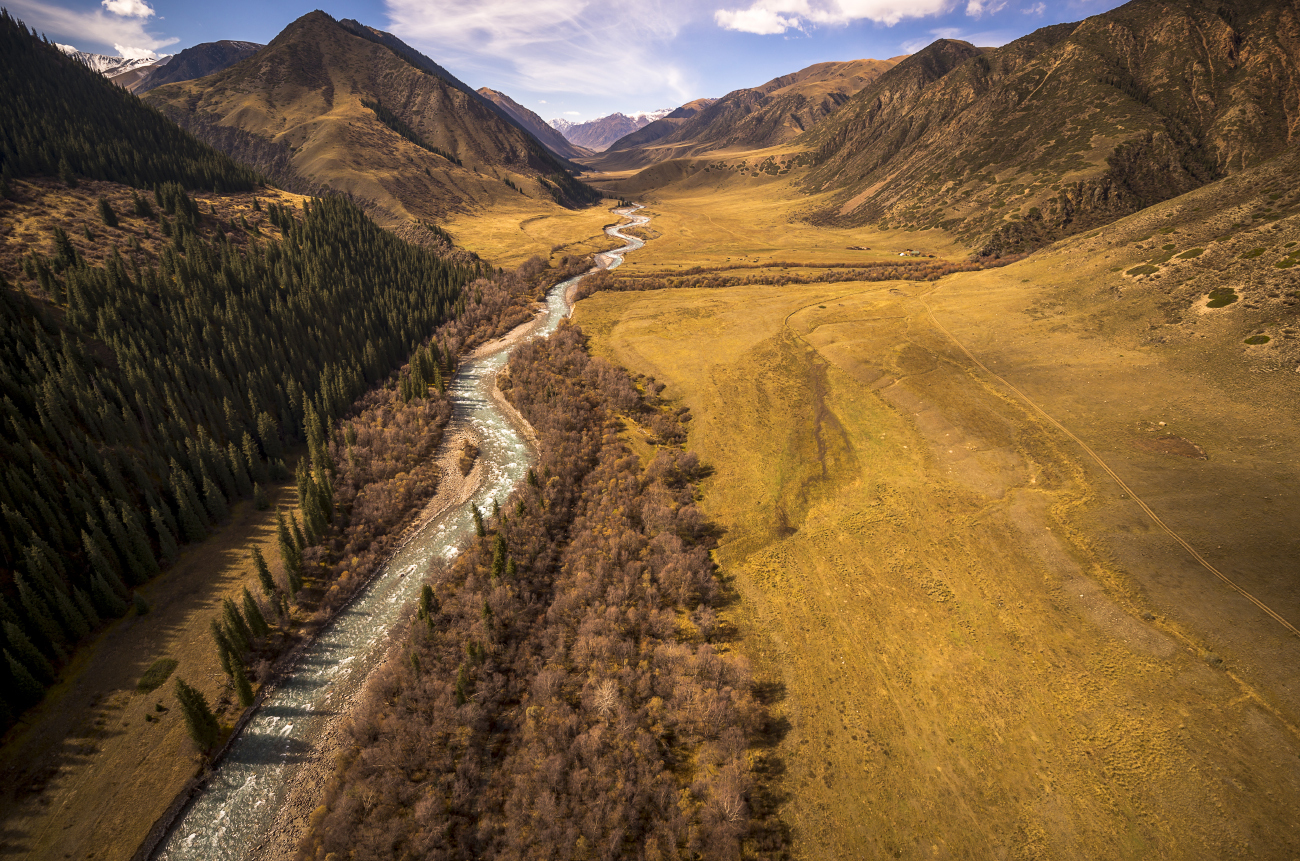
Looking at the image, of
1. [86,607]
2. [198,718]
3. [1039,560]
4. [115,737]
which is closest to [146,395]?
[86,607]

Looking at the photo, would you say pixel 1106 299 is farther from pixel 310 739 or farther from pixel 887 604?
pixel 310 739

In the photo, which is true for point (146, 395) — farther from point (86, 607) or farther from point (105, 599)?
point (86, 607)

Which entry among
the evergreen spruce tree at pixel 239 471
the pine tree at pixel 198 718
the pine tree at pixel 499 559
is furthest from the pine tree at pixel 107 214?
the pine tree at pixel 499 559

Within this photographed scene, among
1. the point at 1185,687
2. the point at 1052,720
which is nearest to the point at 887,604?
the point at 1052,720

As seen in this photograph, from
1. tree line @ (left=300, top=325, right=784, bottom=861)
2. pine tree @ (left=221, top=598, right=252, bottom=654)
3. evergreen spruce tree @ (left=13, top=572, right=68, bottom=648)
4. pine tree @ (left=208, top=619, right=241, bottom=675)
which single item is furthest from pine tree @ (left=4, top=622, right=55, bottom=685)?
tree line @ (left=300, top=325, right=784, bottom=861)

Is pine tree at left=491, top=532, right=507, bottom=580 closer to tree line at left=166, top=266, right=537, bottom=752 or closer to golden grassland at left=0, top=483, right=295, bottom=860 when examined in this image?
tree line at left=166, top=266, right=537, bottom=752

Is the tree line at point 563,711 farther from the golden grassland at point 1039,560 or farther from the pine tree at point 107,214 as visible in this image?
the pine tree at point 107,214
